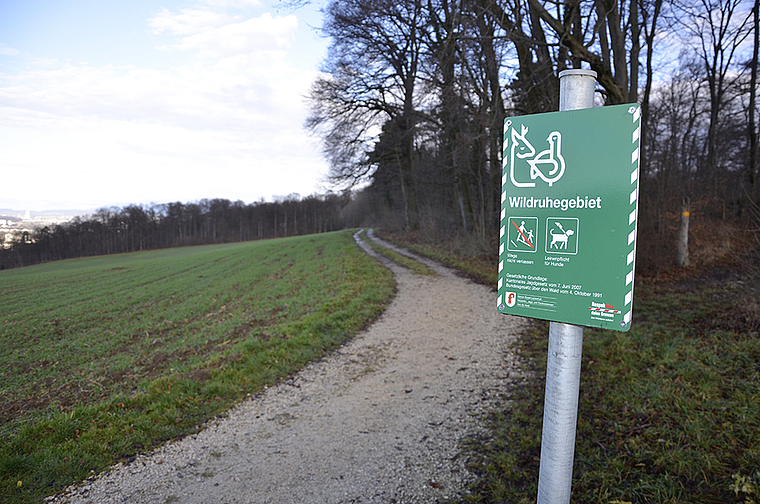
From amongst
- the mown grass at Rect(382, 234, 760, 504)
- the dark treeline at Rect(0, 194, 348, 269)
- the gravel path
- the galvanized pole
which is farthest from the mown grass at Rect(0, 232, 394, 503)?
the dark treeline at Rect(0, 194, 348, 269)

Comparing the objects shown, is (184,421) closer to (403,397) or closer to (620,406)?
(403,397)

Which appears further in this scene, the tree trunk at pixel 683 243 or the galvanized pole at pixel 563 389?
the tree trunk at pixel 683 243

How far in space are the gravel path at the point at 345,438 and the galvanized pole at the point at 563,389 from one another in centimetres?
166

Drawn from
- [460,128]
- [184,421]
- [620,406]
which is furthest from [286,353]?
[460,128]

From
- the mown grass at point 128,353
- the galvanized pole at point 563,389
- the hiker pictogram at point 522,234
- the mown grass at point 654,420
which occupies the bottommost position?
the mown grass at point 128,353

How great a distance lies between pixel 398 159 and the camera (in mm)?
30938

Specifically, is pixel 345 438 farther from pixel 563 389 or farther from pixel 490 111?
pixel 490 111

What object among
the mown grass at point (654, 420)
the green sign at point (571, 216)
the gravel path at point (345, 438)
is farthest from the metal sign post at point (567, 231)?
the gravel path at point (345, 438)

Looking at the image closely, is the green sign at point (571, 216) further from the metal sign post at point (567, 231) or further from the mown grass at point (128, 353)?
the mown grass at point (128, 353)

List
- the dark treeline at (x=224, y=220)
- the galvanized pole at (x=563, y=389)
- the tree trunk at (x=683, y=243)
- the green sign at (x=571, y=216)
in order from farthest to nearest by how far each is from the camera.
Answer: the dark treeline at (x=224, y=220) → the tree trunk at (x=683, y=243) → the galvanized pole at (x=563, y=389) → the green sign at (x=571, y=216)

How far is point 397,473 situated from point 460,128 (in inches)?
646

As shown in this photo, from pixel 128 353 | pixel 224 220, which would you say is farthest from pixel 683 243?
pixel 224 220

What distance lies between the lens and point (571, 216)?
189 cm

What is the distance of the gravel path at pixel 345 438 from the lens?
137 inches
